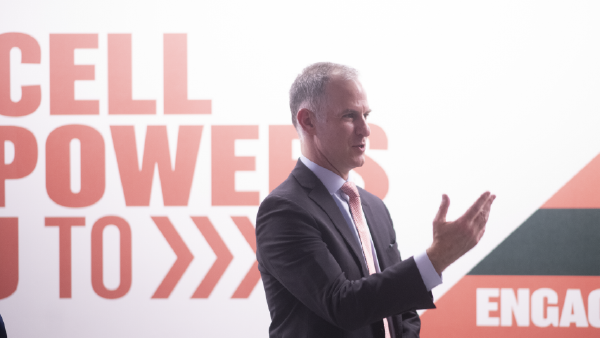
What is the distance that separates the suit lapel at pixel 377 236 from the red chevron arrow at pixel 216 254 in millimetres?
1310

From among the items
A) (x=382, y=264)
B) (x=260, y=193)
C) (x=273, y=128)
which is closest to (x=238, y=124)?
(x=273, y=128)

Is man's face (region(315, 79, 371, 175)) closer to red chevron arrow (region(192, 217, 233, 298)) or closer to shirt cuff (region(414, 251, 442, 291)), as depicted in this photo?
shirt cuff (region(414, 251, 442, 291))

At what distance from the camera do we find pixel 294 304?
1.31 m

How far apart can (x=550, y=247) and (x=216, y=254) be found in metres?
1.88

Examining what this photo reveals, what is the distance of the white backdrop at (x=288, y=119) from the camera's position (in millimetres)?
2641

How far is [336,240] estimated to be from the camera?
1.28m

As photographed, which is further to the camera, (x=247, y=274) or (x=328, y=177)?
(x=247, y=274)

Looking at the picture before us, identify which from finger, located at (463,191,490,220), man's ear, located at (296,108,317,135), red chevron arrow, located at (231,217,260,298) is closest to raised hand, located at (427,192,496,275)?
finger, located at (463,191,490,220)

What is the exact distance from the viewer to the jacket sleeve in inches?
43.4

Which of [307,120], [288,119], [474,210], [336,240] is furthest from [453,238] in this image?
[288,119]

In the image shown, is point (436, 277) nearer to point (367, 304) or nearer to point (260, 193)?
point (367, 304)

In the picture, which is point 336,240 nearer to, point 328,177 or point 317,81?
point 328,177

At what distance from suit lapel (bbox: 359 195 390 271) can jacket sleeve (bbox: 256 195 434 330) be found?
271 millimetres

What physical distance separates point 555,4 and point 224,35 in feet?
6.19
